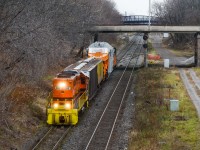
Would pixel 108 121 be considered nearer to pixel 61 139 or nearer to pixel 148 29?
pixel 61 139

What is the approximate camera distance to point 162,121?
2438 centimetres

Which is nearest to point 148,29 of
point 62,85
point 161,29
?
point 161,29

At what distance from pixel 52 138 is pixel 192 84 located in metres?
19.9

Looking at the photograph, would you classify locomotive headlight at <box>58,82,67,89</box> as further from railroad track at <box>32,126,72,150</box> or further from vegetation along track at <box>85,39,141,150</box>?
vegetation along track at <box>85,39,141,150</box>

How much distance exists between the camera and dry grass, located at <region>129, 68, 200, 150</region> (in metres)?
20.3

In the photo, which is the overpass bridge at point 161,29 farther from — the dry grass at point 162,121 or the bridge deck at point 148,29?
the dry grass at point 162,121

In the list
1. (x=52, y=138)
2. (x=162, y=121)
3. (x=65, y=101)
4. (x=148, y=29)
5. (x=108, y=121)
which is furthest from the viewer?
(x=148, y=29)

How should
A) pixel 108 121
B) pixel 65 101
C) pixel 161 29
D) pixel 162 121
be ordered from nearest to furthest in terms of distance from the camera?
pixel 65 101 < pixel 162 121 < pixel 108 121 < pixel 161 29

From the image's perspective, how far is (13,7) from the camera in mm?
22391

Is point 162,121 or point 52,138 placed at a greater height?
point 162,121

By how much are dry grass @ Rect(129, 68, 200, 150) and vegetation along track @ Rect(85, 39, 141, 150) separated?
1325mm

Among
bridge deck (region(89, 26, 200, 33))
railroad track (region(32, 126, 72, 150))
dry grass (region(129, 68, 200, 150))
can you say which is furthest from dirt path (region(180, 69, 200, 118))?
railroad track (region(32, 126, 72, 150))

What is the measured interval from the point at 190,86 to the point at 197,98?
6034mm

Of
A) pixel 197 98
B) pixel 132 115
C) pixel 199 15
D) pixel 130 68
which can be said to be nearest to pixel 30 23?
pixel 132 115
